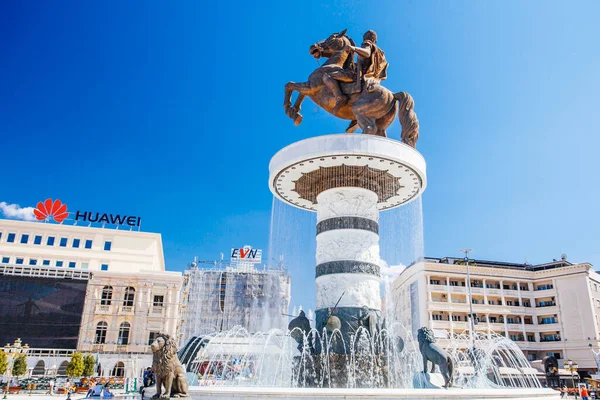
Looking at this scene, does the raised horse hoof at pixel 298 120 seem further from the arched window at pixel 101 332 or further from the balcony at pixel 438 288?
the arched window at pixel 101 332

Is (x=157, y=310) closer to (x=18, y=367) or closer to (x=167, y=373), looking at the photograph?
(x=18, y=367)

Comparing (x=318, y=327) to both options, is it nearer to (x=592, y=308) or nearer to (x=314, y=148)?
(x=314, y=148)

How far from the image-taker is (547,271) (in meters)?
48.3

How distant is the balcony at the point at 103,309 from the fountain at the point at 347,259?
32.5 m

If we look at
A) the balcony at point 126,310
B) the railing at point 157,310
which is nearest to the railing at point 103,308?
the balcony at point 126,310

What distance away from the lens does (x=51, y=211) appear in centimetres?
4838

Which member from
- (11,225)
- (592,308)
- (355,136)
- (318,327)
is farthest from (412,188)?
(11,225)

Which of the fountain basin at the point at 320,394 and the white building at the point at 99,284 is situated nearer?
the fountain basin at the point at 320,394

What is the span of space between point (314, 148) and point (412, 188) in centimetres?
409

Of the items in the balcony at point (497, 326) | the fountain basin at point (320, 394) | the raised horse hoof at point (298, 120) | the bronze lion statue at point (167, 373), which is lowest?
the fountain basin at point (320, 394)

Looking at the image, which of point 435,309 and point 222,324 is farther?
point 222,324

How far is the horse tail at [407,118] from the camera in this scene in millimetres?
15000

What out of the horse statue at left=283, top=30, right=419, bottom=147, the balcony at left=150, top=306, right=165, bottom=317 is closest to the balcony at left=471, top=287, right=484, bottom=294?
the balcony at left=150, top=306, right=165, bottom=317

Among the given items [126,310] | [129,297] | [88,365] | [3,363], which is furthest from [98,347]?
[3,363]
